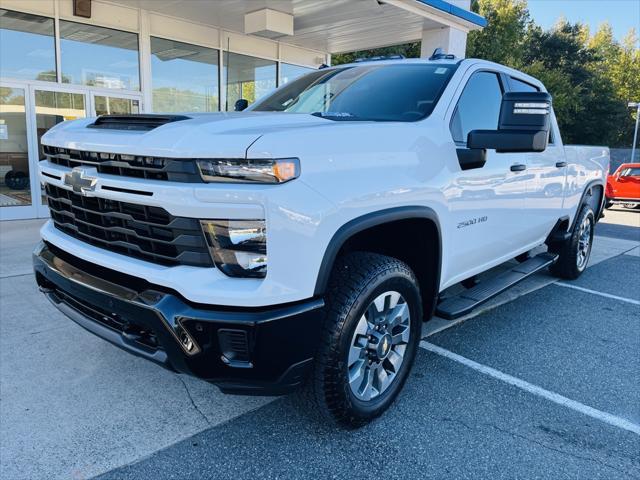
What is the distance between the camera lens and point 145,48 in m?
9.63

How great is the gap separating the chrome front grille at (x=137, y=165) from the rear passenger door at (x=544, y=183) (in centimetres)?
290

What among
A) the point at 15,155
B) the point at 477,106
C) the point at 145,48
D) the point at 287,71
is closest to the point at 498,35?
the point at 287,71

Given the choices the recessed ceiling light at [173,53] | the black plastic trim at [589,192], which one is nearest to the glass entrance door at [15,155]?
the recessed ceiling light at [173,53]

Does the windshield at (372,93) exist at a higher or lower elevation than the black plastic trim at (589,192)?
higher

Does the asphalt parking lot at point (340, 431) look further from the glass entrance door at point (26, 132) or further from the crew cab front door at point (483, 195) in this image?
the glass entrance door at point (26, 132)

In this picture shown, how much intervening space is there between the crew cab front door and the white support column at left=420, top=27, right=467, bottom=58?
24.0 feet

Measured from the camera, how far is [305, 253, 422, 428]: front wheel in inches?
92.5

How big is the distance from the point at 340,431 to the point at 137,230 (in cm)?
148

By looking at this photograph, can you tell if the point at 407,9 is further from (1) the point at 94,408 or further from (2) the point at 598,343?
(1) the point at 94,408

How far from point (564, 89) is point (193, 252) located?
121 ft

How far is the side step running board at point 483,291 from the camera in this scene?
3240 mm

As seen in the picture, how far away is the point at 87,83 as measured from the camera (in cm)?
924

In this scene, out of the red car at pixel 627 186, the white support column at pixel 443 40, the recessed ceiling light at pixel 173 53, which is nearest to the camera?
the recessed ceiling light at pixel 173 53

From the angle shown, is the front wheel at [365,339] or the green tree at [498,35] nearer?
the front wheel at [365,339]
